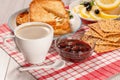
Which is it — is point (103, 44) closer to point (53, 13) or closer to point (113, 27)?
point (113, 27)

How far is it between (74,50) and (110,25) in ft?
0.84

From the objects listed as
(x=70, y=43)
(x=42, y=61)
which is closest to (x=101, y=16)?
(x=70, y=43)

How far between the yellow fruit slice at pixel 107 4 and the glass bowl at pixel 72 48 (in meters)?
0.33

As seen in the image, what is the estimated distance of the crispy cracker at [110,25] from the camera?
4.24 ft

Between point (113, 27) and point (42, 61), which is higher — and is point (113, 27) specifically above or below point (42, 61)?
above

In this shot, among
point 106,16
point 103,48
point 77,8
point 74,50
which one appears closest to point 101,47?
point 103,48

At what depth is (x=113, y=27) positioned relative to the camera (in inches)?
51.8

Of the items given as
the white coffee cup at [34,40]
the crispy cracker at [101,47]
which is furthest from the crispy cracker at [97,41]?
the white coffee cup at [34,40]

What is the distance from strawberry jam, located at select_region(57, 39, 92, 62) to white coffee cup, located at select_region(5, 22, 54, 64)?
74 mm

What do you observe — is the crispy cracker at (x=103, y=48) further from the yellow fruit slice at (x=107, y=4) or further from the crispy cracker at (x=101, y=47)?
the yellow fruit slice at (x=107, y=4)

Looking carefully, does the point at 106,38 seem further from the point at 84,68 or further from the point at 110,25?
the point at 84,68

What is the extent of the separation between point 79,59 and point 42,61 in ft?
0.48

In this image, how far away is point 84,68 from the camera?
3.72 feet

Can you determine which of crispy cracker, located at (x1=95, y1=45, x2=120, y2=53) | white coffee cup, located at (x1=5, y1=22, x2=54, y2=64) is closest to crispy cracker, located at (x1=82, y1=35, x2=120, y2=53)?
crispy cracker, located at (x1=95, y1=45, x2=120, y2=53)
